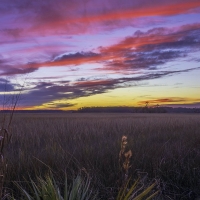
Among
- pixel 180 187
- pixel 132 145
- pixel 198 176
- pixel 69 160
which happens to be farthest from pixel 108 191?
pixel 132 145

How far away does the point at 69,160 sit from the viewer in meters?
4.66

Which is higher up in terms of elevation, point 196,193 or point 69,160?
point 69,160

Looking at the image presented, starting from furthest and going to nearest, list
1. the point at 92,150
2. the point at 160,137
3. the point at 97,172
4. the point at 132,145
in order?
the point at 160,137 → the point at 132,145 → the point at 92,150 → the point at 97,172

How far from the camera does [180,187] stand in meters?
4.85

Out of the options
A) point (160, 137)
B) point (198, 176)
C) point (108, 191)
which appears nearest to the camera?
point (108, 191)

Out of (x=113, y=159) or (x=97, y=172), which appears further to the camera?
(x=113, y=159)

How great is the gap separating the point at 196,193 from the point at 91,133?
13.5ft

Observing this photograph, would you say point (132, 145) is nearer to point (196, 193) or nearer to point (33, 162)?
point (196, 193)

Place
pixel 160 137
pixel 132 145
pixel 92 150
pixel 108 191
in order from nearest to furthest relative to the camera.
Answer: pixel 108 191 → pixel 92 150 → pixel 132 145 → pixel 160 137

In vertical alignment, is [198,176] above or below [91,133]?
below

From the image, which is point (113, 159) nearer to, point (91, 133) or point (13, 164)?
point (13, 164)

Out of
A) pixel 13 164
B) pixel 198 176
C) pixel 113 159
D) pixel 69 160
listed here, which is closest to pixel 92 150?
pixel 113 159

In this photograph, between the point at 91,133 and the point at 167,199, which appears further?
the point at 91,133

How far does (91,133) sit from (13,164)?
3842mm
